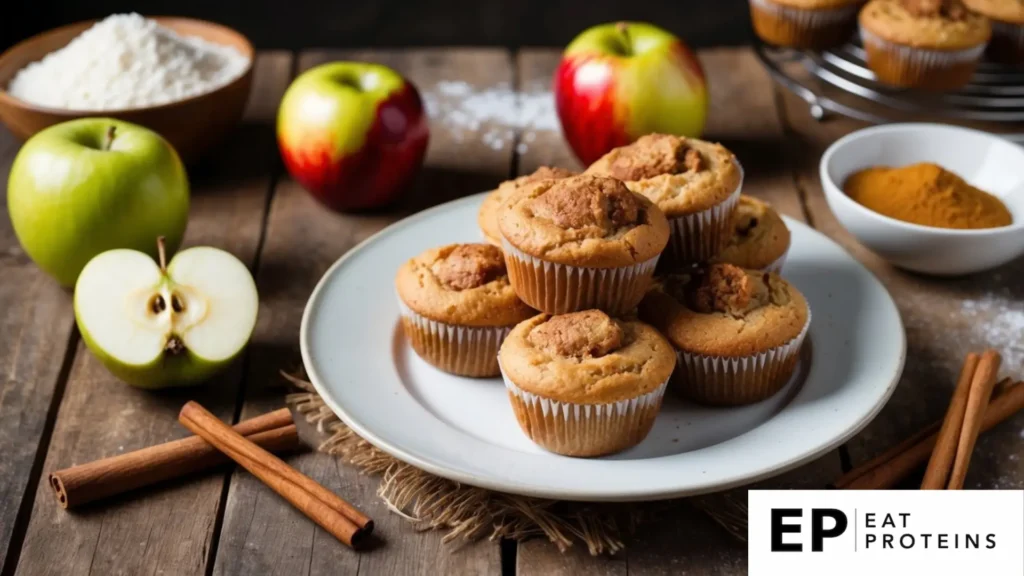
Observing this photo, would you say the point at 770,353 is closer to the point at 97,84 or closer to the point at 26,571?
the point at 26,571

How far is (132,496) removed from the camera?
5.85 ft

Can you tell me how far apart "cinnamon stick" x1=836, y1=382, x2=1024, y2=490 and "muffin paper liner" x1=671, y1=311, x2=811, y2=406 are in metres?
0.19

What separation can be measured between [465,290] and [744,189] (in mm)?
1002

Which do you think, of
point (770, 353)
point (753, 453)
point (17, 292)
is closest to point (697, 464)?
point (753, 453)

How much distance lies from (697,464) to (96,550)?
897mm

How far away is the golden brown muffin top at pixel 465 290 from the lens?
1879 mm

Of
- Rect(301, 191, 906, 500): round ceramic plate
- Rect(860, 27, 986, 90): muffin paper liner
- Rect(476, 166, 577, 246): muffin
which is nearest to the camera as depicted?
Rect(301, 191, 906, 500): round ceramic plate

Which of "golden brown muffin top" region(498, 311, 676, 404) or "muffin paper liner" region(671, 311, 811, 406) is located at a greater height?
"golden brown muffin top" region(498, 311, 676, 404)

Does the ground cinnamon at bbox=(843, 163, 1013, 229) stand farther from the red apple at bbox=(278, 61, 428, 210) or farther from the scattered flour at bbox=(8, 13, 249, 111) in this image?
the scattered flour at bbox=(8, 13, 249, 111)

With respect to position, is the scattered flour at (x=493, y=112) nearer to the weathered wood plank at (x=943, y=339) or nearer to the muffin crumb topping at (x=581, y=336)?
the weathered wood plank at (x=943, y=339)

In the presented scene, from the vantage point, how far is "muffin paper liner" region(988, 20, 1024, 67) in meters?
2.73

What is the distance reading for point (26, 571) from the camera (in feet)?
5.38

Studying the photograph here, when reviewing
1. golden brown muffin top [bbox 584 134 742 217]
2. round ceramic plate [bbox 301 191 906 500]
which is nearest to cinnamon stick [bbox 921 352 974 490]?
round ceramic plate [bbox 301 191 906 500]

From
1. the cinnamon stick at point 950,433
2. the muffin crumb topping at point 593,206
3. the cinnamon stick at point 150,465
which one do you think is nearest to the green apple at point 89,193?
the cinnamon stick at point 150,465
